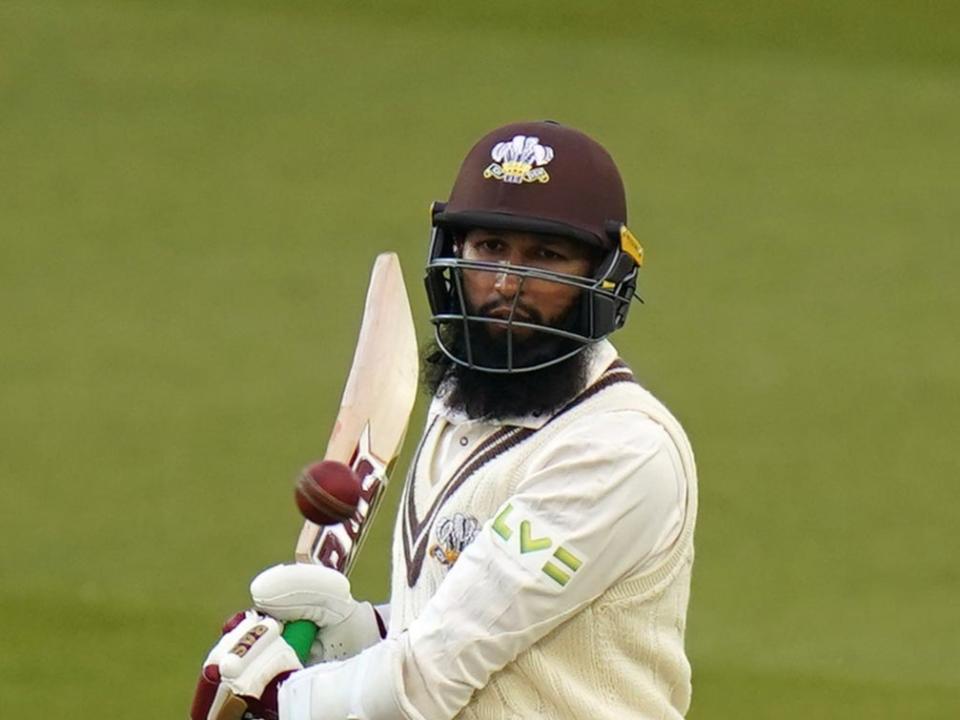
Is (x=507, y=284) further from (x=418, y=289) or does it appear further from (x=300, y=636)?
(x=418, y=289)

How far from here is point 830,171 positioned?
1030 cm

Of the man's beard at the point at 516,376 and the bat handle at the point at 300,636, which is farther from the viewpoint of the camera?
the bat handle at the point at 300,636

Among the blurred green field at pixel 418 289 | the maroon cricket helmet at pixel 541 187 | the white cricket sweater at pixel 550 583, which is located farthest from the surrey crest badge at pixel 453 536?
the blurred green field at pixel 418 289

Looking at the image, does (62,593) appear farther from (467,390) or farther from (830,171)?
(830,171)

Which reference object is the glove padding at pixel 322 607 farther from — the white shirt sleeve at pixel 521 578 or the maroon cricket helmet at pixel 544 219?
the maroon cricket helmet at pixel 544 219

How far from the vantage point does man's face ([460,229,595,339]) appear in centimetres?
345

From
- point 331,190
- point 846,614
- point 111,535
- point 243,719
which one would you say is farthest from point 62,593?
point 243,719

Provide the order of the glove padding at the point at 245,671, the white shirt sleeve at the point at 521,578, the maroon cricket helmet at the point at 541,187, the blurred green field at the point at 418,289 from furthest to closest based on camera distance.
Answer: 1. the blurred green field at the point at 418,289
2. the maroon cricket helmet at the point at 541,187
3. the glove padding at the point at 245,671
4. the white shirt sleeve at the point at 521,578

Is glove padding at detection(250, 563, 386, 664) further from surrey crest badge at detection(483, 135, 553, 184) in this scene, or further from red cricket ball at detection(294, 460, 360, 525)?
surrey crest badge at detection(483, 135, 553, 184)

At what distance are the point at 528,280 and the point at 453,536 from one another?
417 mm

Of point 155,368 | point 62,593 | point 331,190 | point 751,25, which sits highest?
point 751,25

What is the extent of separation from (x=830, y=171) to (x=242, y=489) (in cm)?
377

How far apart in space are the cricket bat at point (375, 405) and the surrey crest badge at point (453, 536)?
602 mm

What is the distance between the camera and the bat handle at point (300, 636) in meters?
3.52
